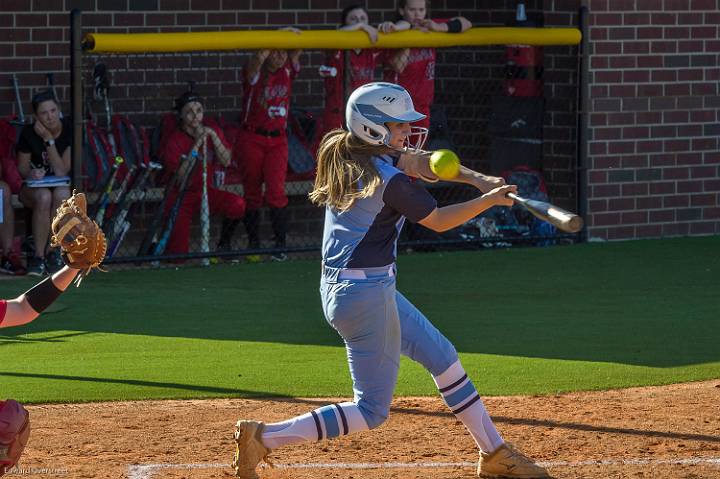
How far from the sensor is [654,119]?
1497 cm

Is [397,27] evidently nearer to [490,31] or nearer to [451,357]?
[490,31]

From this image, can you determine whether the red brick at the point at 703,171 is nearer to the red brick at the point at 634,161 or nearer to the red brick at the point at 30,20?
the red brick at the point at 634,161

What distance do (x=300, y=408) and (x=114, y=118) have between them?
6425mm

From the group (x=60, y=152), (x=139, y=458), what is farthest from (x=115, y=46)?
(x=139, y=458)

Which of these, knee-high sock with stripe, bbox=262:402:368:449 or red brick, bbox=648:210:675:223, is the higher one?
red brick, bbox=648:210:675:223

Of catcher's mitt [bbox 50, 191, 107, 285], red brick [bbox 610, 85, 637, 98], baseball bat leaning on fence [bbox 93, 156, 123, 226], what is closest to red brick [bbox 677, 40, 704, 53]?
red brick [bbox 610, 85, 637, 98]

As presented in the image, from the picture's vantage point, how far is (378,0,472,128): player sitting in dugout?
1354cm

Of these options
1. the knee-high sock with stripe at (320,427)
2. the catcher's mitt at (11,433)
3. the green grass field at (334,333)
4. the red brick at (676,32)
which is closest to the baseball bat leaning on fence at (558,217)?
the knee-high sock with stripe at (320,427)

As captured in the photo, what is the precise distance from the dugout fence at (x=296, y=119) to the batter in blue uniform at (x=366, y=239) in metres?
6.29

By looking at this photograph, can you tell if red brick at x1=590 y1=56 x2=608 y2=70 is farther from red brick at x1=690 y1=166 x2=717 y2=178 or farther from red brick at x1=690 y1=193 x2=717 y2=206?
red brick at x1=690 y1=193 x2=717 y2=206

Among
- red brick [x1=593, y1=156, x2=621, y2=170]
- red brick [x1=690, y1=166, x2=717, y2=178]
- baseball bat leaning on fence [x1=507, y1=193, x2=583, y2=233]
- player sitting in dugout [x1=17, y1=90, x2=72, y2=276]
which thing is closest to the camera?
baseball bat leaning on fence [x1=507, y1=193, x2=583, y2=233]

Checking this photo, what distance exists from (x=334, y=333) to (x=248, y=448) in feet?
13.0

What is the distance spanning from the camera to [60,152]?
12.4 meters

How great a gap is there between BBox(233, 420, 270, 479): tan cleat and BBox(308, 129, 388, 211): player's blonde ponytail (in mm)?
983
